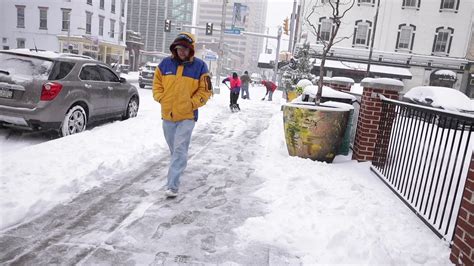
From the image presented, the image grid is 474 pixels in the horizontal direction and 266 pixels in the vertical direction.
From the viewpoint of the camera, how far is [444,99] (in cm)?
1415

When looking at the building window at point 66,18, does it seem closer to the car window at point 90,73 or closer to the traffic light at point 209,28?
the traffic light at point 209,28

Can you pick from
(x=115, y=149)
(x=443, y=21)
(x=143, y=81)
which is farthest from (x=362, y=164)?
(x=443, y=21)

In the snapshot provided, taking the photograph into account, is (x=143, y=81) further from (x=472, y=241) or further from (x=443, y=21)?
(x=443, y=21)

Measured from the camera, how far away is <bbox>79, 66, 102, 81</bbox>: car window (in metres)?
7.77

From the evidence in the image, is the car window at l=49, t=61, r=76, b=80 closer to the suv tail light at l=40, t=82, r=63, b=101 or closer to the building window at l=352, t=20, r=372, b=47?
the suv tail light at l=40, t=82, r=63, b=101

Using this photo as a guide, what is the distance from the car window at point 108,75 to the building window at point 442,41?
30.0 m

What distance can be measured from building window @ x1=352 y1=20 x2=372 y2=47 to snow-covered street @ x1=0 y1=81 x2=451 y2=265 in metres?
27.2

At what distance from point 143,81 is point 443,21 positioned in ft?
82.1

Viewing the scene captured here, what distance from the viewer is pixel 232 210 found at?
430 cm

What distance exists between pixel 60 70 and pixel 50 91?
0.56m

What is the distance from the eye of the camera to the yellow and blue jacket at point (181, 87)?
14.7ft

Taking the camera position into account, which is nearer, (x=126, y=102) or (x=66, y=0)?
(x=126, y=102)

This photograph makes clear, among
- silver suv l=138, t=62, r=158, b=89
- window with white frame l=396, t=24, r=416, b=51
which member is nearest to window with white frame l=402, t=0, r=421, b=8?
window with white frame l=396, t=24, r=416, b=51

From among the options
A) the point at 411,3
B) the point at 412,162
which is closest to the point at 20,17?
the point at 411,3
